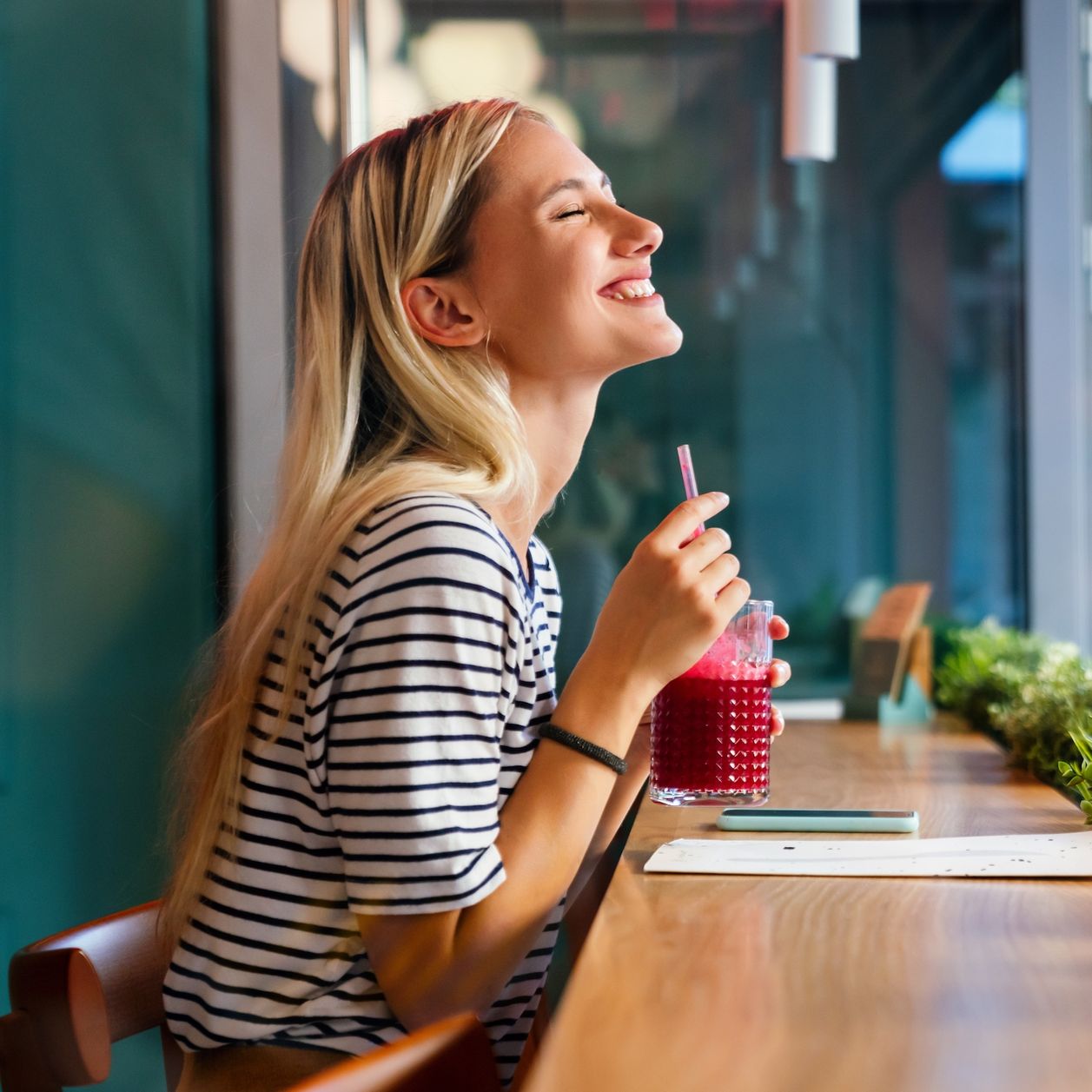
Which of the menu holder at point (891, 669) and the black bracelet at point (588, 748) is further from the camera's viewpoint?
the menu holder at point (891, 669)

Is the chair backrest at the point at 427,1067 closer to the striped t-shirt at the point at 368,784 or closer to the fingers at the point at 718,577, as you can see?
the striped t-shirt at the point at 368,784

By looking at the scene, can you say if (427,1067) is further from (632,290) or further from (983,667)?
(983,667)

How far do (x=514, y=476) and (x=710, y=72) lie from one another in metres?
1.40

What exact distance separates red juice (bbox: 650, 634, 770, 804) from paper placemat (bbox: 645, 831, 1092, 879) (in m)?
0.06

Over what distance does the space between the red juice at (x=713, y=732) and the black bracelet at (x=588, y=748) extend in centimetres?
18

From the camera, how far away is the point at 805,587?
2.25m

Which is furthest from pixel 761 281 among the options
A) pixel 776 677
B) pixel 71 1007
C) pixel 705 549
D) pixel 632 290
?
pixel 71 1007

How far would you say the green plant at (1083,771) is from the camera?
111 cm

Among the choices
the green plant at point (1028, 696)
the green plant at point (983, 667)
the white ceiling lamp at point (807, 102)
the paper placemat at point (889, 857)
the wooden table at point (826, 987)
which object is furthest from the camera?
the green plant at point (983, 667)

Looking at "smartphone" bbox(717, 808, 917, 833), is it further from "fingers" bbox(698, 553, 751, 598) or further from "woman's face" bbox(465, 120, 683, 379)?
"woman's face" bbox(465, 120, 683, 379)

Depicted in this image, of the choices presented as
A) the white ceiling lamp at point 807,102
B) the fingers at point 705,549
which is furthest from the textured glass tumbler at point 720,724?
the white ceiling lamp at point 807,102

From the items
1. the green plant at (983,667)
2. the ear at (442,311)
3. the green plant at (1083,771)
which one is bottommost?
the green plant at (983,667)

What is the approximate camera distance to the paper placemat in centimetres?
96

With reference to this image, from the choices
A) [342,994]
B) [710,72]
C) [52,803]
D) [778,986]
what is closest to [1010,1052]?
[778,986]
